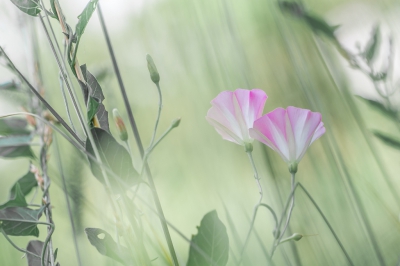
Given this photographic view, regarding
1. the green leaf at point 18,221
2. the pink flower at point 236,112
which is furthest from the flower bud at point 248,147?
the green leaf at point 18,221

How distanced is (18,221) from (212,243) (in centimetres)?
11

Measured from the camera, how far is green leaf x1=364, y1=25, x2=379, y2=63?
329mm

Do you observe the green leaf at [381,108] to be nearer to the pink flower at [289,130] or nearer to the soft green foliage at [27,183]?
the pink flower at [289,130]

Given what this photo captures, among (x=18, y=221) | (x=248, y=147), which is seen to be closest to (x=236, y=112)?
(x=248, y=147)

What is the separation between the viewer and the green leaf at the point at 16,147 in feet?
1.04

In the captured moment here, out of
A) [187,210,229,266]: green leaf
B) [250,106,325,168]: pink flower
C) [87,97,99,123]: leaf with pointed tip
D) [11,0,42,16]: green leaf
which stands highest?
[11,0,42,16]: green leaf

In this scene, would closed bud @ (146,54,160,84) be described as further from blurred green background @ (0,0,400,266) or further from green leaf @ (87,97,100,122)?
blurred green background @ (0,0,400,266)

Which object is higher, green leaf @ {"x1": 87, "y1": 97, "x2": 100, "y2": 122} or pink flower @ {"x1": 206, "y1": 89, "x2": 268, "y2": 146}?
green leaf @ {"x1": 87, "y1": 97, "x2": 100, "y2": 122}

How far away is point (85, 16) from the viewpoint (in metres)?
0.18

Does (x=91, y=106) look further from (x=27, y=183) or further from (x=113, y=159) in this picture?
(x=27, y=183)

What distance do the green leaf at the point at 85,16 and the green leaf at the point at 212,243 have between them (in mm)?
102

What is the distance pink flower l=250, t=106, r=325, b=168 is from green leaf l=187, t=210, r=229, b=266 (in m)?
0.05

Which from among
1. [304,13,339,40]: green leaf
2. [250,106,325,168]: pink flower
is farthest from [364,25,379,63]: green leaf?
[250,106,325,168]: pink flower

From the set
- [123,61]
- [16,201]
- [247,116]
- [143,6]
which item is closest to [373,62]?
[247,116]
